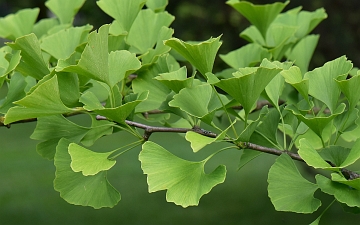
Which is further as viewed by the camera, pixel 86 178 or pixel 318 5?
pixel 318 5

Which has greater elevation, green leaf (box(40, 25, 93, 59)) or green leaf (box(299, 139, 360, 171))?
green leaf (box(299, 139, 360, 171))

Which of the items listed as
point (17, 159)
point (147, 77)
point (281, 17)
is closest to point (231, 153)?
point (17, 159)

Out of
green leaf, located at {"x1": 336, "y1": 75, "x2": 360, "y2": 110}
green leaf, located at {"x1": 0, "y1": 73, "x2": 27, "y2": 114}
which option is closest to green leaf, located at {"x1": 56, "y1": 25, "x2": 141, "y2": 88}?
green leaf, located at {"x1": 0, "y1": 73, "x2": 27, "y2": 114}

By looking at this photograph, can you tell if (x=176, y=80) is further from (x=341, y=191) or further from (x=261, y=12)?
(x=261, y=12)

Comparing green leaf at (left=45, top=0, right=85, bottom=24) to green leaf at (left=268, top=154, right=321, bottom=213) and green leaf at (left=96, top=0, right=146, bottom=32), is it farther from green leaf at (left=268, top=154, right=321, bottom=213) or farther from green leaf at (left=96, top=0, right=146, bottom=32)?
green leaf at (left=268, top=154, right=321, bottom=213)

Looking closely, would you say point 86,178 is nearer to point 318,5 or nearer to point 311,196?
point 311,196
